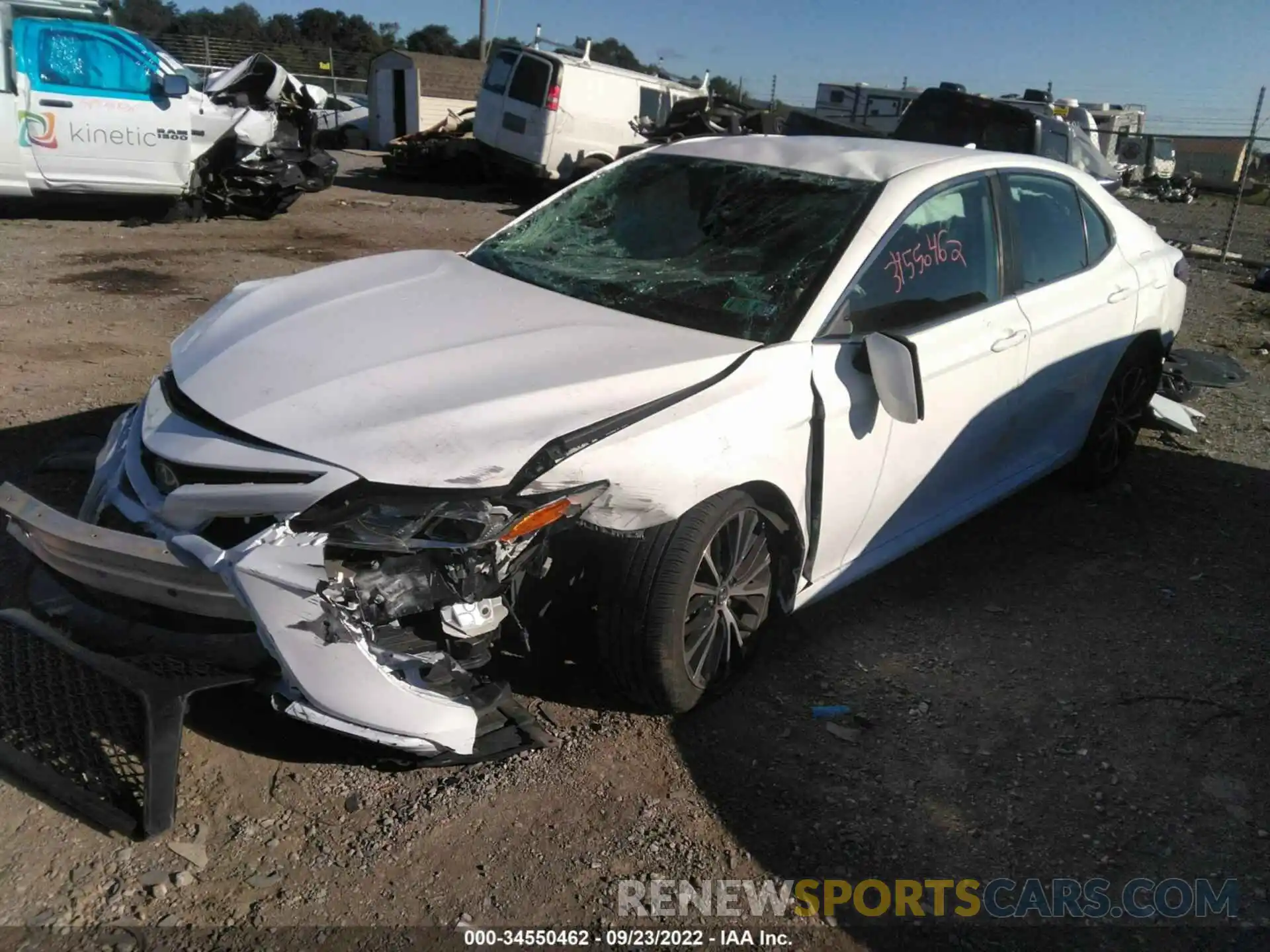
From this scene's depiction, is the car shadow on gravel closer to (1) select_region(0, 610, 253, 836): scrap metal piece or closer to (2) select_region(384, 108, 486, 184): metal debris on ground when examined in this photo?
(1) select_region(0, 610, 253, 836): scrap metal piece

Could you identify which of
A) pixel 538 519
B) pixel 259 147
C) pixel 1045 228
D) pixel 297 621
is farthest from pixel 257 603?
pixel 259 147

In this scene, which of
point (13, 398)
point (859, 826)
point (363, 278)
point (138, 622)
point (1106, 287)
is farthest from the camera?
point (13, 398)

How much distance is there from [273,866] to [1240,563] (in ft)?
13.7

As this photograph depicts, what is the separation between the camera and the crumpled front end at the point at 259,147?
1120 centimetres

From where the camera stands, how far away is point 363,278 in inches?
148

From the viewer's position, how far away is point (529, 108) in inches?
614

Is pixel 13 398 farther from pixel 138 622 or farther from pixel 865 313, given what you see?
pixel 865 313

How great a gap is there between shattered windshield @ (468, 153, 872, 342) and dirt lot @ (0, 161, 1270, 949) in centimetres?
123

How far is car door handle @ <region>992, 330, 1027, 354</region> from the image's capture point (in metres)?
3.81

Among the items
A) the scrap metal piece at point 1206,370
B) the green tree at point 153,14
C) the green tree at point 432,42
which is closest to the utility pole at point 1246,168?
the scrap metal piece at point 1206,370

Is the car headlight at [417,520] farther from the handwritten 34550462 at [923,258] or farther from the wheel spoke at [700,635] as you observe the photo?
the handwritten 34550462 at [923,258]

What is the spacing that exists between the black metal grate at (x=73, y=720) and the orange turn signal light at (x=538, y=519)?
1056 millimetres

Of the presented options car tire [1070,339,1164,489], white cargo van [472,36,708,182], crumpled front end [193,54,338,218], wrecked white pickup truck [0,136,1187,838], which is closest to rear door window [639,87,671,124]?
white cargo van [472,36,708,182]

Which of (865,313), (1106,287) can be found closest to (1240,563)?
(1106,287)
